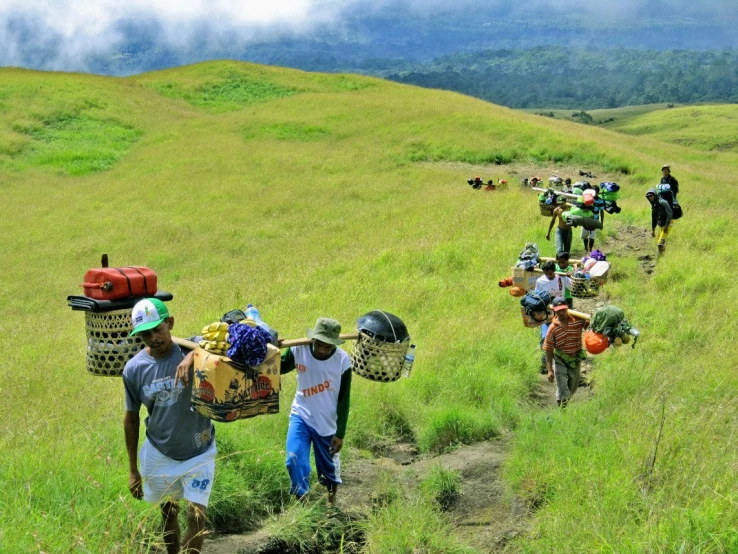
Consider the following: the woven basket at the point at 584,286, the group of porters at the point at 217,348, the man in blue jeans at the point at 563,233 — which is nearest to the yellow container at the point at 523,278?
the woven basket at the point at 584,286

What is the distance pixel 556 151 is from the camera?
98.5 ft

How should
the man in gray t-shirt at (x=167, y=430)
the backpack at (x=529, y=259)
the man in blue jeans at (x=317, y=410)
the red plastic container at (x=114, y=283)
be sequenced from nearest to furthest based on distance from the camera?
the man in gray t-shirt at (x=167, y=430) < the red plastic container at (x=114, y=283) < the man in blue jeans at (x=317, y=410) < the backpack at (x=529, y=259)

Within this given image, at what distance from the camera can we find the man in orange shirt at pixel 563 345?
7.67m

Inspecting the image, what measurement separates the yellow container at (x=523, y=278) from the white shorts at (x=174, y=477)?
4969 mm

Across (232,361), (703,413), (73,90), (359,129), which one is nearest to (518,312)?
(703,413)

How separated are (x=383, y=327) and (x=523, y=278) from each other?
12.3 feet

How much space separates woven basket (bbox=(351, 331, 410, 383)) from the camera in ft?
18.1

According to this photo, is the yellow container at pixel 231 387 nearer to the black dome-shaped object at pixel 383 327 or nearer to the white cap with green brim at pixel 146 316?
the white cap with green brim at pixel 146 316

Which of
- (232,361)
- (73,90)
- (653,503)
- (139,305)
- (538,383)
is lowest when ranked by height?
(538,383)

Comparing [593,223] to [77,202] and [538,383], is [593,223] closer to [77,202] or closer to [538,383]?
[538,383]

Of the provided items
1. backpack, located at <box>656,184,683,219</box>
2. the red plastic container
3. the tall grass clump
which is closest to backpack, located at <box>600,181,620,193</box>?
backpack, located at <box>656,184,683,219</box>

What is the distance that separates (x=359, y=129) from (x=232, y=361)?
33.2 m

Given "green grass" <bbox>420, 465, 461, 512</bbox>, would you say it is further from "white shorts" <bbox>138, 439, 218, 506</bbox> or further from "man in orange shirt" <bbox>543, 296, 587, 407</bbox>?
"white shorts" <bbox>138, 439, 218, 506</bbox>

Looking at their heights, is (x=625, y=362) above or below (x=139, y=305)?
below
